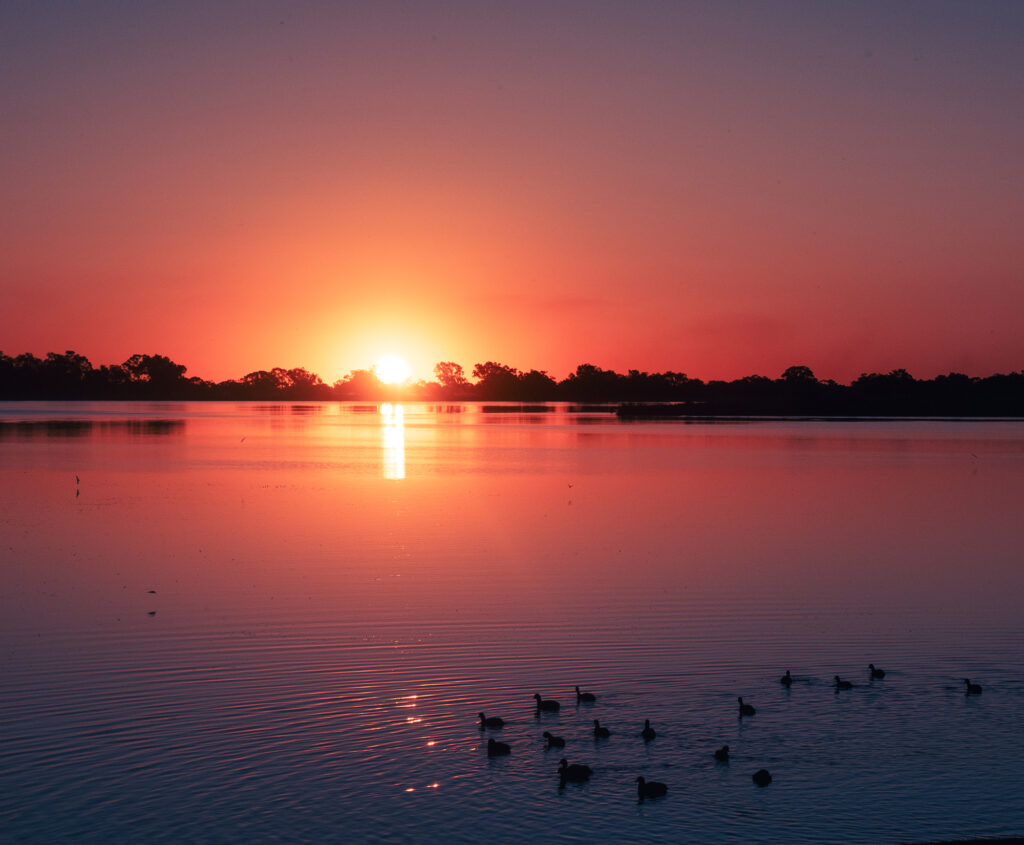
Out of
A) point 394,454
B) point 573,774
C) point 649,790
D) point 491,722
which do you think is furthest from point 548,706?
point 394,454

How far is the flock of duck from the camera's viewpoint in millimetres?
9593

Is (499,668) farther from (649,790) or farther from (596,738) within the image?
A: (649,790)

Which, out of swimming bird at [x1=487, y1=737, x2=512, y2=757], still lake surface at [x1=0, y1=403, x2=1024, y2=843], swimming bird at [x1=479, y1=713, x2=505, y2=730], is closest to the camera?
still lake surface at [x1=0, y1=403, x2=1024, y2=843]

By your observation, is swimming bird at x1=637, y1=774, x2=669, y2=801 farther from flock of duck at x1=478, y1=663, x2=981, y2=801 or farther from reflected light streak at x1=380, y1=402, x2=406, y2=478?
reflected light streak at x1=380, y1=402, x2=406, y2=478

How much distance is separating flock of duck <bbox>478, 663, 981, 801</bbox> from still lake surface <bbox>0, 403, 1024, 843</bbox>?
10 centimetres

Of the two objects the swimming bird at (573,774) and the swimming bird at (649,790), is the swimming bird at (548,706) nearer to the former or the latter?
the swimming bird at (573,774)

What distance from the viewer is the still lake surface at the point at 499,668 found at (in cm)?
930

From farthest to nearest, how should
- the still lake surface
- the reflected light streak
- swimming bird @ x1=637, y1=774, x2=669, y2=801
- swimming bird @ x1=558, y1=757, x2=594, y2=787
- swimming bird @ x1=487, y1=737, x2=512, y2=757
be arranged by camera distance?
the reflected light streak
swimming bird @ x1=487, y1=737, x2=512, y2=757
swimming bird @ x1=558, y1=757, x2=594, y2=787
swimming bird @ x1=637, y1=774, x2=669, y2=801
the still lake surface

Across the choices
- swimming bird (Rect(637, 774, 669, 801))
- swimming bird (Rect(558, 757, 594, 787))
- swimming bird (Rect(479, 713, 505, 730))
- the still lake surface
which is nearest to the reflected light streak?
the still lake surface

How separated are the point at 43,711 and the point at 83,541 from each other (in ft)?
43.3

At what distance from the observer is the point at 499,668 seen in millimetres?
13625

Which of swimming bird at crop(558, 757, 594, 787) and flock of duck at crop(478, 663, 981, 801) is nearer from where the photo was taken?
flock of duck at crop(478, 663, 981, 801)

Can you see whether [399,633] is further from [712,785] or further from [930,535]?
[930,535]

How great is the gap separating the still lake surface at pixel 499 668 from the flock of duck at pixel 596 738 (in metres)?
0.10
